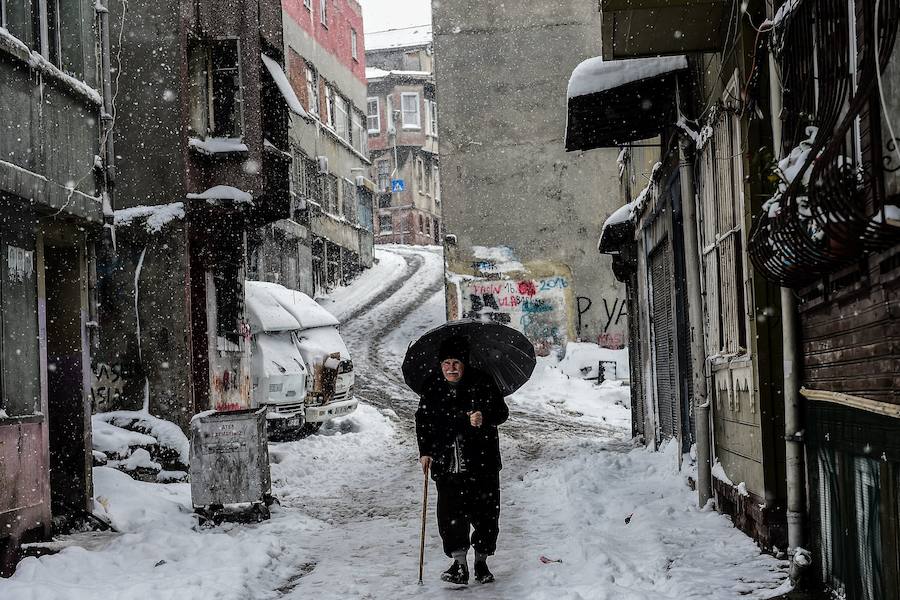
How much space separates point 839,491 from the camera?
5613 millimetres

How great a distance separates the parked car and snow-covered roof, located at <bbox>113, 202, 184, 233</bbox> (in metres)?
2.46

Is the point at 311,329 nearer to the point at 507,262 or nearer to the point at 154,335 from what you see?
the point at 154,335

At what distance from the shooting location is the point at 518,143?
30.8 metres

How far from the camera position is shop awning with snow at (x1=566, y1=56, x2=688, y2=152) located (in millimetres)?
9984

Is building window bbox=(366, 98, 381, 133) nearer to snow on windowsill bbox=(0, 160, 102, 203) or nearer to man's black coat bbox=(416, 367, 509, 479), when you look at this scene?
snow on windowsill bbox=(0, 160, 102, 203)

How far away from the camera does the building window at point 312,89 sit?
1406 inches

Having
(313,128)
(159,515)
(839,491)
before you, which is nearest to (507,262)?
(313,128)

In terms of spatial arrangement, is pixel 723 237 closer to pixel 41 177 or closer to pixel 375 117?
pixel 41 177

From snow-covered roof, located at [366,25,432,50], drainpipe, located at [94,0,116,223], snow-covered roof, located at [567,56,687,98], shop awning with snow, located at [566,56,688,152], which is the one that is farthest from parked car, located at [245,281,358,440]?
snow-covered roof, located at [366,25,432,50]

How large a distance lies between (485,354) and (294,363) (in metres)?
9.85

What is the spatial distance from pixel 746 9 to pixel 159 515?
7.72 meters

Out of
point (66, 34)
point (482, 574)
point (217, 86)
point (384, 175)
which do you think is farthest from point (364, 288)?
point (482, 574)

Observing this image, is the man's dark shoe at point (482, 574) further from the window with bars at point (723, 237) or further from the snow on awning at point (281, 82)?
the snow on awning at point (281, 82)

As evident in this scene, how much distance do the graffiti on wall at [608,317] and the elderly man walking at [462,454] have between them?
74.8ft
